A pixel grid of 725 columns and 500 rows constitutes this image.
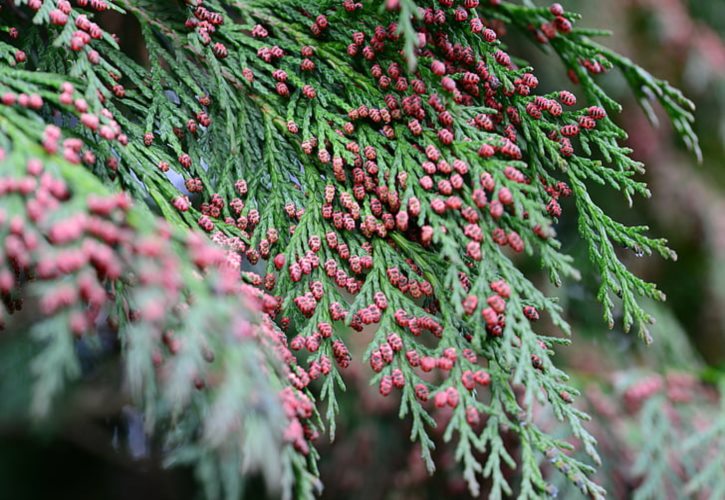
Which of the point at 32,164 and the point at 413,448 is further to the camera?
the point at 413,448

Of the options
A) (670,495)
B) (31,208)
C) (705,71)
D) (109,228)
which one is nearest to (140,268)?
(109,228)

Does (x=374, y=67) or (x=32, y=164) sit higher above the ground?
(x=374, y=67)

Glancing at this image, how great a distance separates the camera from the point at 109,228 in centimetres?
119

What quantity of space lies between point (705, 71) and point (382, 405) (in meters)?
2.81

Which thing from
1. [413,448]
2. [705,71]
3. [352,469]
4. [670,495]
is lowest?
[352,469]

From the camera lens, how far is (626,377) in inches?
120

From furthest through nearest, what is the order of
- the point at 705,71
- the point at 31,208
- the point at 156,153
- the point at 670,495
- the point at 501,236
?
the point at 705,71, the point at 670,495, the point at 156,153, the point at 501,236, the point at 31,208

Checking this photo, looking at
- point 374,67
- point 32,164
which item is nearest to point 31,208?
point 32,164

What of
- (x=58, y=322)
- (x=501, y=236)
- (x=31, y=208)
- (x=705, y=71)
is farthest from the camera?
(x=705, y=71)

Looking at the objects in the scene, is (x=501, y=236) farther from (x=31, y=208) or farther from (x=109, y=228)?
(x=31, y=208)

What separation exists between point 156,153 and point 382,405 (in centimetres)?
203

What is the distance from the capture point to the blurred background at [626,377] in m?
2.99

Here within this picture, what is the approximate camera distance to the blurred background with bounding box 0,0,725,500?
9.81 feet

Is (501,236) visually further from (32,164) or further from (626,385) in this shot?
(626,385)
